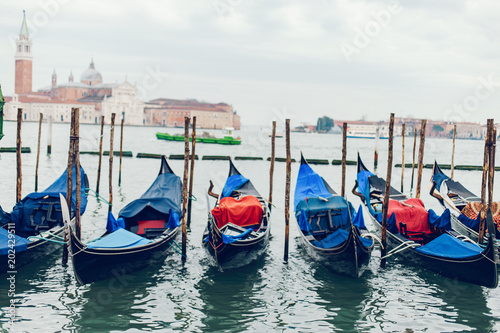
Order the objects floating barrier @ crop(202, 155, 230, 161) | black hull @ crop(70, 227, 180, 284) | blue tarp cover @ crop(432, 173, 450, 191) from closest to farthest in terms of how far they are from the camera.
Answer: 1. black hull @ crop(70, 227, 180, 284)
2. blue tarp cover @ crop(432, 173, 450, 191)
3. floating barrier @ crop(202, 155, 230, 161)

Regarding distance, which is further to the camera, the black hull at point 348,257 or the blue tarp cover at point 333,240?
the blue tarp cover at point 333,240

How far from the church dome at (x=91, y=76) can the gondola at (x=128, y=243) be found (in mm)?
96195

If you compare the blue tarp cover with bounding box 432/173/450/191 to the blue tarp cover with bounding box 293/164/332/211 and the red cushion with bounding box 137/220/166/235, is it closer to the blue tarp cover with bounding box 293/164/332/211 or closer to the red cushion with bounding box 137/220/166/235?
the blue tarp cover with bounding box 293/164/332/211

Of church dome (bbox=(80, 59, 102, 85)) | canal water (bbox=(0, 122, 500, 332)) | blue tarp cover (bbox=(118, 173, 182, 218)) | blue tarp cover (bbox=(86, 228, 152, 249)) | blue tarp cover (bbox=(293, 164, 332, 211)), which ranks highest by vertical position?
church dome (bbox=(80, 59, 102, 85))

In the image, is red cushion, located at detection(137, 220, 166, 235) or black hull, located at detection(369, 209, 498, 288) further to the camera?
red cushion, located at detection(137, 220, 166, 235)

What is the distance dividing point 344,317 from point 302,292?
84cm

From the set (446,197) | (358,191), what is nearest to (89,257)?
(358,191)

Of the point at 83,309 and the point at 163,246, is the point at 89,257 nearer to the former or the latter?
the point at 83,309

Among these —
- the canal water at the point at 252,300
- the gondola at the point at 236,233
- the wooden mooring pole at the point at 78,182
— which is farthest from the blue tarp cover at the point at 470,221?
the wooden mooring pole at the point at 78,182

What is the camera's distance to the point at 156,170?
19875 millimetres

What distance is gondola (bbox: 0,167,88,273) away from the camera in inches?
255

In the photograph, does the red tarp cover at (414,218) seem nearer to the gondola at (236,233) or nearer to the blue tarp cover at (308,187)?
the blue tarp cover at (308,187)

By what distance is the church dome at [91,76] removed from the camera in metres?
100


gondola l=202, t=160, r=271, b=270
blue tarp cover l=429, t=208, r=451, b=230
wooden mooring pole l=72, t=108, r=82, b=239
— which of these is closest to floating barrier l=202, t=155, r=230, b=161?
gondola l=202, t=160, r=271, b=270
